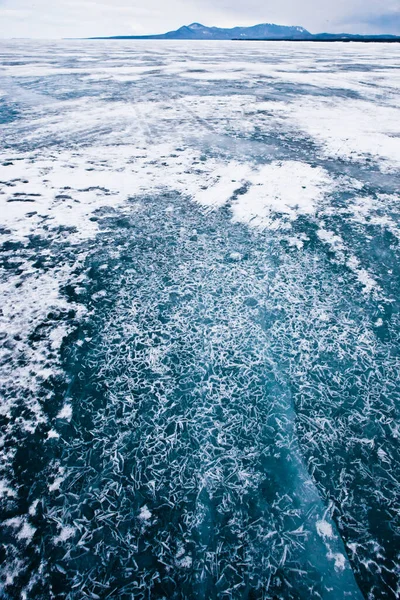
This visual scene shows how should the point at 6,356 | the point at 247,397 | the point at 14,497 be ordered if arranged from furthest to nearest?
the point at 6,356 < the point at 247,397 < the point at 14,497

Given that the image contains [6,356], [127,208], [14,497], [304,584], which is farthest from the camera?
[127,208]

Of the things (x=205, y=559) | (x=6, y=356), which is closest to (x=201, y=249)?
(x=6, y=356)

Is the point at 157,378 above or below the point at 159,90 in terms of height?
below

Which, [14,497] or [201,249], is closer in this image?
[14,497]

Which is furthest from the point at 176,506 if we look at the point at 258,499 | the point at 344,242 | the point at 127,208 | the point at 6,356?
the point at 127,208

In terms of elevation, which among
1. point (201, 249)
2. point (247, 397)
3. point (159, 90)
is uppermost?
point (159, 90)

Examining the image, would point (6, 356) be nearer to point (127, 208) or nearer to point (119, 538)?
point (119, 538)
